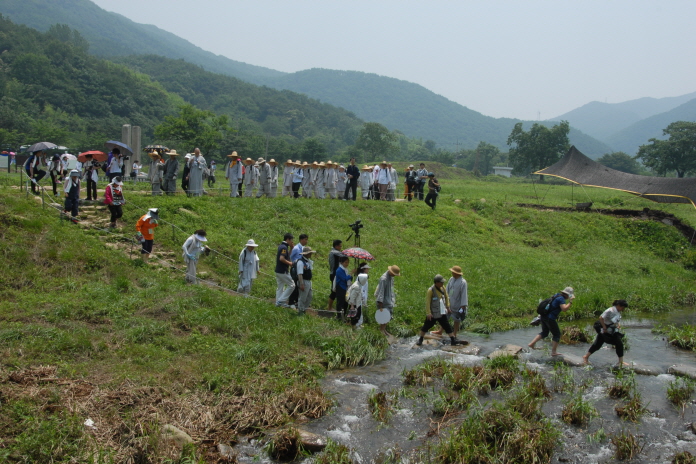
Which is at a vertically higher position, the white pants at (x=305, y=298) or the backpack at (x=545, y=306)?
the backpack at (x=545, y=306)

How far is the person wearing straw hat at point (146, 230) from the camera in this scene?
45.1 feet

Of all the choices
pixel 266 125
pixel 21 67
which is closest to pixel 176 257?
pixel 21 67

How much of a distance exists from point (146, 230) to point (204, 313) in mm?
3878

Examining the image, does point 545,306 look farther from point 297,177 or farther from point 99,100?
point 99,100

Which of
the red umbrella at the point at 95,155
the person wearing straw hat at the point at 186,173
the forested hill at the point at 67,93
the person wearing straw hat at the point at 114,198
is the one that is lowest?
the person wearing straw hat at the point at 114,198

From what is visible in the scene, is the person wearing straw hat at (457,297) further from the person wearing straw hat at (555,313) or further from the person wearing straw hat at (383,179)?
the person wearing straw hat at (383,179)

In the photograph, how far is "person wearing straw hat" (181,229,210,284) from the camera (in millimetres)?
13047

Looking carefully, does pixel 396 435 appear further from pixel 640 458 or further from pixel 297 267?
pixel 297 267

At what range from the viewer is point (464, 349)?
12.1 metres

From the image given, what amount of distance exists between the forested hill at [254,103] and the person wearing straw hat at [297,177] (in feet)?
344

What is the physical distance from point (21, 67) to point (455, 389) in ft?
320

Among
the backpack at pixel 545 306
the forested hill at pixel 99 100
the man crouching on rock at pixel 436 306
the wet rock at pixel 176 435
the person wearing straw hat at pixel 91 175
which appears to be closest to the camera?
the wet rock at pixel 176 435

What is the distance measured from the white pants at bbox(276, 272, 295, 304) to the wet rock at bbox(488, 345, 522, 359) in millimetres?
4732

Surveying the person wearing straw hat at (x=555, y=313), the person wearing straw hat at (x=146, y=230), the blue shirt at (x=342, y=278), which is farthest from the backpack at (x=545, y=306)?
the person wearing straw hat at (x=146, y=230)
